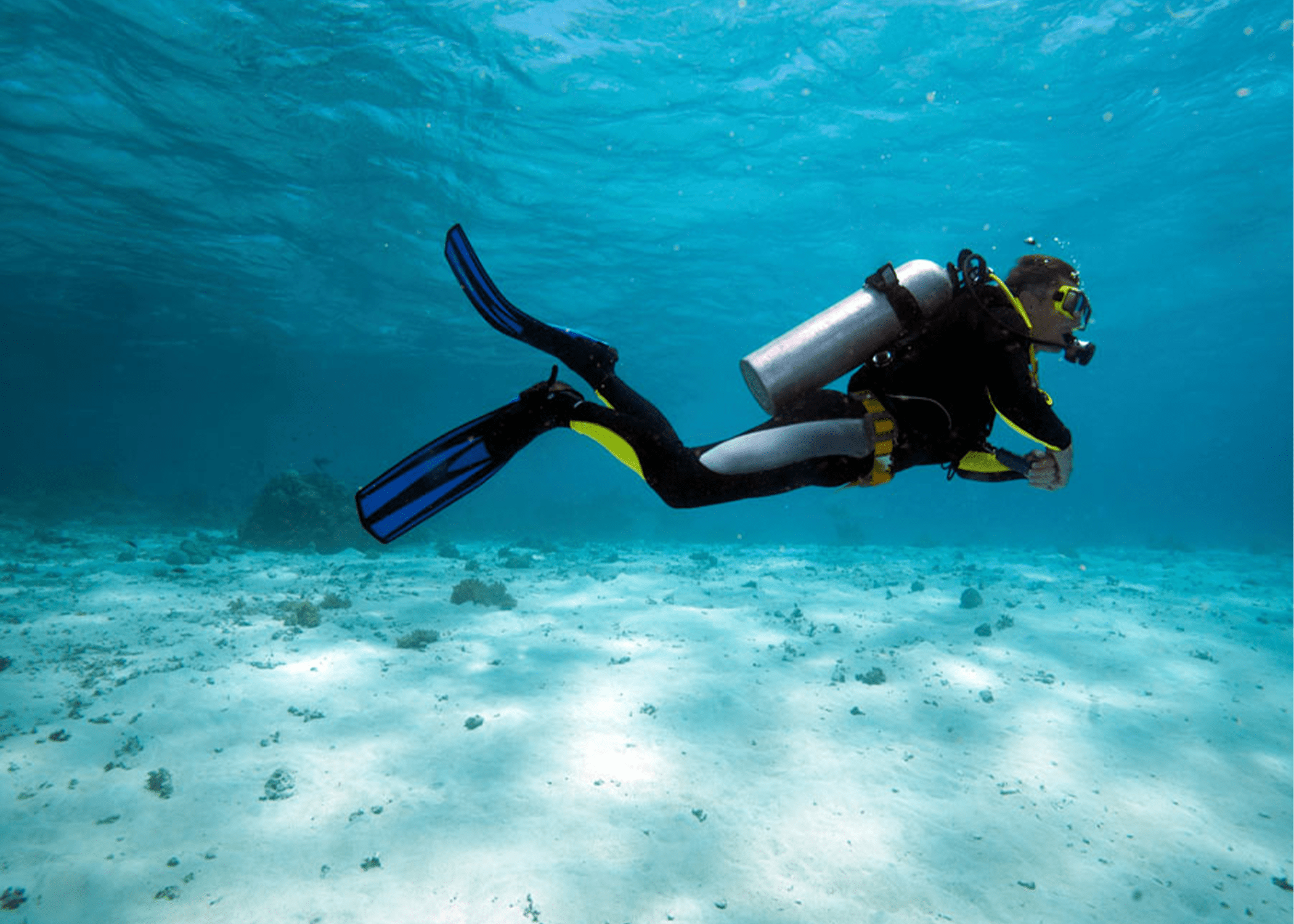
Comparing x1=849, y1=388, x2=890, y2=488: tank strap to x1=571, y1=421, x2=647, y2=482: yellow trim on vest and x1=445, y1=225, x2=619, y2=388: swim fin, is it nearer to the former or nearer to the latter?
x1=571, y1=421, x2=647, y2=482: yellow trim on vest

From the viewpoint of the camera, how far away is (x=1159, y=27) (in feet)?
45.5

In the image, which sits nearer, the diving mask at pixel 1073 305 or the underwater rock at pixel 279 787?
the diving mask at pixel 1073 305

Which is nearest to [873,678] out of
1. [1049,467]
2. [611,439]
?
[1049,467]

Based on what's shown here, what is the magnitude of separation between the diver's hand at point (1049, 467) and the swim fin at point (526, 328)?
2.51 m

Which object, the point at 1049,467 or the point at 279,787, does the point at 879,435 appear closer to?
the point at 1049,467

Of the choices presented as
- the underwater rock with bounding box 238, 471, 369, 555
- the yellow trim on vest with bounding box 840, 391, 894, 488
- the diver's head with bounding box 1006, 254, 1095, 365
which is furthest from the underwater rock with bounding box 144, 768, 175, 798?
the underwater rock with bounding box 238, 471, 369, 555

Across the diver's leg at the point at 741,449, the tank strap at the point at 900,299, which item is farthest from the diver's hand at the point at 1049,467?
the tank strap at the point at 900,299

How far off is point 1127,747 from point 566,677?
5.77 meters

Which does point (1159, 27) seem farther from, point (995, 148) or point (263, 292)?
point (263, 292)

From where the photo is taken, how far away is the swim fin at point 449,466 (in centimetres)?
319

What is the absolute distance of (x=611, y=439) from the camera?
11.3 ft

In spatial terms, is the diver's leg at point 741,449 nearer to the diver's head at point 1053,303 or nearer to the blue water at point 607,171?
the diver's head at point 1053,303

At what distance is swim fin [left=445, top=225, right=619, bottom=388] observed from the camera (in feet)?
11.9

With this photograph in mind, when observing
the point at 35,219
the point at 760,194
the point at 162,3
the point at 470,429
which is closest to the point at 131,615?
the point at 470,429
